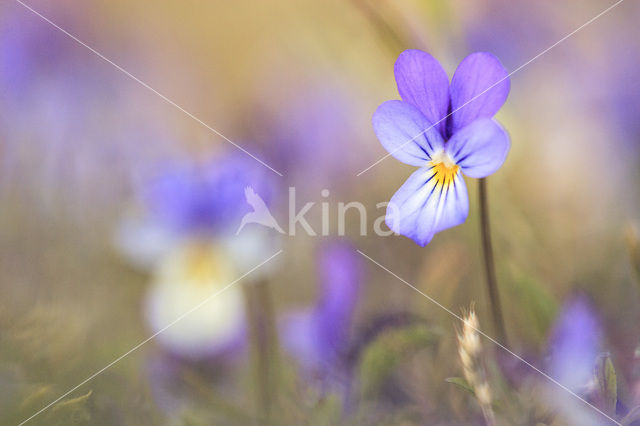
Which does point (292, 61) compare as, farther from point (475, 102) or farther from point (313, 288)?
point (475, 102)

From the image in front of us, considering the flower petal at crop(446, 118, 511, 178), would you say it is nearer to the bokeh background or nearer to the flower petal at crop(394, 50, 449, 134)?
the flower petal at crop(394, 50, 449, 134)

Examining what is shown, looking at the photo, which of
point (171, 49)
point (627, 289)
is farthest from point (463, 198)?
point (171, 49)

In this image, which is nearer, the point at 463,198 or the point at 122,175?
the point at 463,198

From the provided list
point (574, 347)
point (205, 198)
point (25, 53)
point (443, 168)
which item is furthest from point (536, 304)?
point (25, 53)

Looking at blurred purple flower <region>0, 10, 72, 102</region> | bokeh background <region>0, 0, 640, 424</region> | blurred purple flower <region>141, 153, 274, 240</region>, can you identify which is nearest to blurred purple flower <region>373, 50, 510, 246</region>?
bokeh background <region>0, 0, 640, 424</region>

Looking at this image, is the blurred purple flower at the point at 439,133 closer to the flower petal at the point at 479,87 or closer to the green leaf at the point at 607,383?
the flower petal at the point at 479,87

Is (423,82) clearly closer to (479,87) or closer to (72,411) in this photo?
(479,87)

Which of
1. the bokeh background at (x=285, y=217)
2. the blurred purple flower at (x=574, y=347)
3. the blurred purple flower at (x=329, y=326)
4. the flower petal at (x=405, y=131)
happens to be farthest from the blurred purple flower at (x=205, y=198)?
the blurred purple flower at (x=574, y=347)
